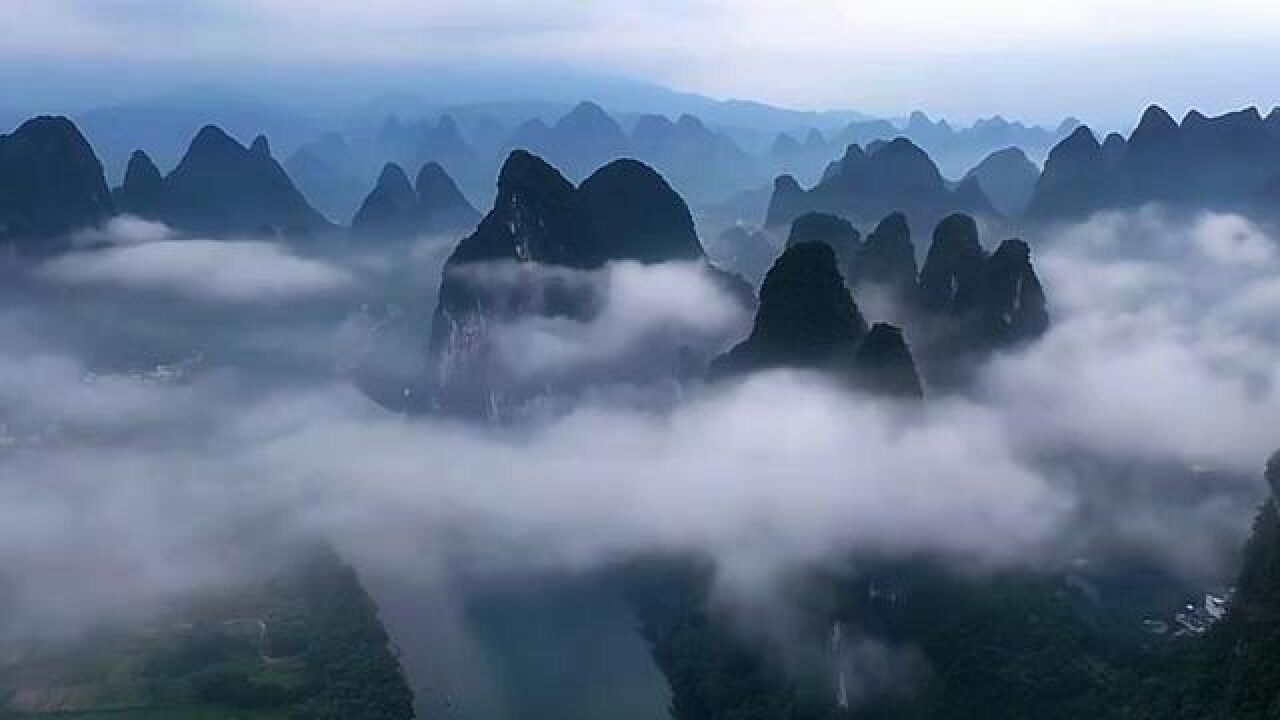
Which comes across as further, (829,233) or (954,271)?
(829,233)

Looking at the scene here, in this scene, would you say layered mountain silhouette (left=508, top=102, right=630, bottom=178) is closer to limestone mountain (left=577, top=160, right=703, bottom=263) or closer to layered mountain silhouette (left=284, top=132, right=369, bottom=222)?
layered mountain silhouette (left=284, top=132, right=369, bottom=222)

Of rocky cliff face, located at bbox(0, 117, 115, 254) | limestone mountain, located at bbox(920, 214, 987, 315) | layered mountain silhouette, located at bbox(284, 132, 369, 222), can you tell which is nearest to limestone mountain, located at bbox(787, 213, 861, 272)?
limestone mountain, located at bbox(920, 214, 987, 315)

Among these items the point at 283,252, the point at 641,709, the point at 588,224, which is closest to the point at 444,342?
the point at 588,224

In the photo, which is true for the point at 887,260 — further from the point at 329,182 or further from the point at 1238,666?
the point at 329,182

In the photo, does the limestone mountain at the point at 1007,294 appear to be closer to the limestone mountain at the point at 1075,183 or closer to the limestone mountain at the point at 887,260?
the limestone mountain at the point at 887,260

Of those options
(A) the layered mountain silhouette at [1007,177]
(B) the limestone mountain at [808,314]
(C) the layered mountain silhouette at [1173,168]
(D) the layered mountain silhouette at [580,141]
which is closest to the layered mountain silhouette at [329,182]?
(D) the layered mountain silhouette at [580,141]

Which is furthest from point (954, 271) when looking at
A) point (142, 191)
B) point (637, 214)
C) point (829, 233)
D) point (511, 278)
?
point (142, 191)
